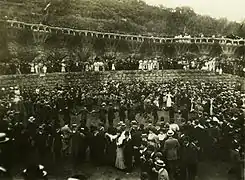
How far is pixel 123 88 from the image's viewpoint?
6.45m

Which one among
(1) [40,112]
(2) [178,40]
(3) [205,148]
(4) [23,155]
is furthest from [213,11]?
(4) [23,155]

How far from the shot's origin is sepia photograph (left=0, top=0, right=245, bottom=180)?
477cm

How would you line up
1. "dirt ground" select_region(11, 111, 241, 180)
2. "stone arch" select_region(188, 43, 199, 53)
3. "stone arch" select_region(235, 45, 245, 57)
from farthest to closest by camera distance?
1. "stone arch" select_region(188, 43, 199, 53)
2. "stone arch" select_region(235, 45, 245, 57)
3. "dirt ground" select_region(11, 111, 241, 180)

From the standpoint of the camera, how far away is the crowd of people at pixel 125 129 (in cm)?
451

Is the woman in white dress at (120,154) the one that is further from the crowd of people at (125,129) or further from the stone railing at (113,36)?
the stone railing at (113,36)

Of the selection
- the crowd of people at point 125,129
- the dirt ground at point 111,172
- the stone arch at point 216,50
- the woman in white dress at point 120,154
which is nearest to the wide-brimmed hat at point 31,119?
the crowd of people at point 125,129

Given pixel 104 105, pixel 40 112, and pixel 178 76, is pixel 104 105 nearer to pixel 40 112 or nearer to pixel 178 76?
pixel 40 112

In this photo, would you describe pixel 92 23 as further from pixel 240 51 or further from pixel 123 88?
pixel 240 51

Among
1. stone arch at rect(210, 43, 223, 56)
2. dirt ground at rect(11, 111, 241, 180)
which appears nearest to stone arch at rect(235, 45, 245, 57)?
stone arch at rect(210, 43, 223, 56)

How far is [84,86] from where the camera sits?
5773 mm

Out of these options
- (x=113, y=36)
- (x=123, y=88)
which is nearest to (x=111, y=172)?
(x=123, y=88)

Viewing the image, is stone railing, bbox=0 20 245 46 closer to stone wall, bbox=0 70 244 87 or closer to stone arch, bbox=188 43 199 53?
stone arch, bbox=188 43 199 53

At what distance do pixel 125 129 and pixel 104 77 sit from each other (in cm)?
162

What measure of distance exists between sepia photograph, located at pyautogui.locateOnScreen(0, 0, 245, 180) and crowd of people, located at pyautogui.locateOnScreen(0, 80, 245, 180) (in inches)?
0.6
